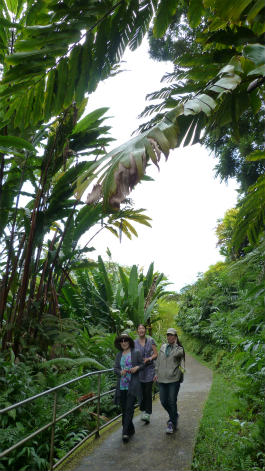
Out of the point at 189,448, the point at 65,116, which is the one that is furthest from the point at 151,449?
the point at 65,116

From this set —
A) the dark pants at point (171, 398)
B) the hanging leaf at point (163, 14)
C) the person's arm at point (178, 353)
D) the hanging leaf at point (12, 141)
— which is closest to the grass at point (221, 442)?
the dark pants at point (171, 398)

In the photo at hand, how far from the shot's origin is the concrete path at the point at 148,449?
13.6 feet

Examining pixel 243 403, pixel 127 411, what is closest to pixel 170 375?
pixel 127 411

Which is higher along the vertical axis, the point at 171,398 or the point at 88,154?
the point at 88,154

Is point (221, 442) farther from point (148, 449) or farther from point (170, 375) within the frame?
point (170, 375)

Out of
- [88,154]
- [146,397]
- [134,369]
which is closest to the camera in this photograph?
[134,369]

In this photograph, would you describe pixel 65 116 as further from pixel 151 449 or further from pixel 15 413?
pixel 151 449

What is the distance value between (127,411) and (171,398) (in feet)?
2.20

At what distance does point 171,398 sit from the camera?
5.31 metres

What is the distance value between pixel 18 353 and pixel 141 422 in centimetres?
210

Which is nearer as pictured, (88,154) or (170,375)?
(170,375)

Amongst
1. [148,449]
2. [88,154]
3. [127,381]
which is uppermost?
[88,154]

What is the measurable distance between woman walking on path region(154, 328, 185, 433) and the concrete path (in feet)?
0.97

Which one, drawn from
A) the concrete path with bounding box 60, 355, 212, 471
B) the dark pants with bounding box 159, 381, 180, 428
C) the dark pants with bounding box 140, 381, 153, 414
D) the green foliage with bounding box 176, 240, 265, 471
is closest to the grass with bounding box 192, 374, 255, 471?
the green foliage with bounding box 176, 240, 265, 471
